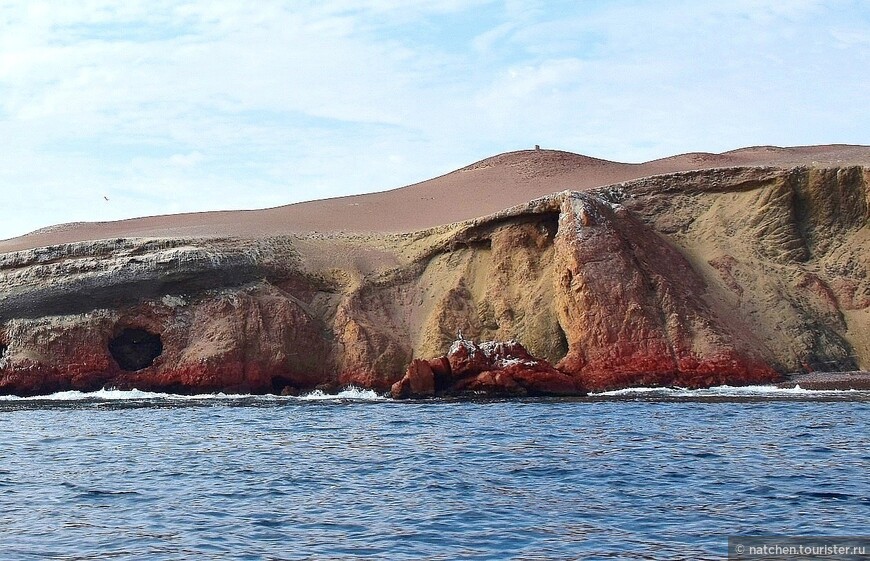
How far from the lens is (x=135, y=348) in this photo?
44.8 metres

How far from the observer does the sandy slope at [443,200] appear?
56125 millimetres

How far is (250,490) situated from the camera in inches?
646

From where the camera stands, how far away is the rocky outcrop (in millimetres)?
36062

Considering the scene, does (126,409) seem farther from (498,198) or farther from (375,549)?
(498,198)

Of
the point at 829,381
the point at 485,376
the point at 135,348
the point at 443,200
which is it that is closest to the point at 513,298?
the point at 485,376

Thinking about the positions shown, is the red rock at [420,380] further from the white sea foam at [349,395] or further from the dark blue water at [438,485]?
the dark blue water at [438,485]

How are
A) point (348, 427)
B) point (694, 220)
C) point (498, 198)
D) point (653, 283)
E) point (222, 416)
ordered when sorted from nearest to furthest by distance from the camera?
point (348, 427) → point (222, 416) → point (653, 283) → point (694, 220) → point (498, 198)

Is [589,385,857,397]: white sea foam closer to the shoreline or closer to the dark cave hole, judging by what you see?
the shoreline

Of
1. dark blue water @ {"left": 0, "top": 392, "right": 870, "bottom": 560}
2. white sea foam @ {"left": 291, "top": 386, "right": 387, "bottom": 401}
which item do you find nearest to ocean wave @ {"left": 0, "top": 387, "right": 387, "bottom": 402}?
white sea foam @ {"left": 291, "top": 386, "right": 387, "bottom": 401}

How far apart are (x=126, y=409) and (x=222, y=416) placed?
5.30 meters

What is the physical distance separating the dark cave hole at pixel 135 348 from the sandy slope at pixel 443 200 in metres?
7.22

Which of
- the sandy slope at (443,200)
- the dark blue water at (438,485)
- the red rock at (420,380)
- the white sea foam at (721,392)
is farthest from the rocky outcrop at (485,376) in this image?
the sandy slope at (443,200)

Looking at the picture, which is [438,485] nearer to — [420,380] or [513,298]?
[420,380]

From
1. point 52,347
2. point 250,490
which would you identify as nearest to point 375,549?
point 250,490
